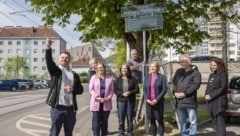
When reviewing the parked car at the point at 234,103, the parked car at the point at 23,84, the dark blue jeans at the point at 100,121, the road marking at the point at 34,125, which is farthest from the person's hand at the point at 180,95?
the parked car at the point at 23,84

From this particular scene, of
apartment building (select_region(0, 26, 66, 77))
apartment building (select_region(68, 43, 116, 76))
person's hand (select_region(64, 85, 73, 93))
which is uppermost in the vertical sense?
apartment building (select_region(0, 26, 66, 77))

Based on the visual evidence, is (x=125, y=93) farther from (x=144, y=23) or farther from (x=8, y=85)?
(x=8, y=85)

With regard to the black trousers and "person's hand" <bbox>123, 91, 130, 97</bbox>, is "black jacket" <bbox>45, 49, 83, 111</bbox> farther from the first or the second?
the black trousers

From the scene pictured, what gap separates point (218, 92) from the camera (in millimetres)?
10820

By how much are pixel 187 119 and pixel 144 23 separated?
8.35 ft

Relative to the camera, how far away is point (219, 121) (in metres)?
11.0

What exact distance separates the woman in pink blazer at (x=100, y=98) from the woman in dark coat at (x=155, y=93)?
978 millimetres

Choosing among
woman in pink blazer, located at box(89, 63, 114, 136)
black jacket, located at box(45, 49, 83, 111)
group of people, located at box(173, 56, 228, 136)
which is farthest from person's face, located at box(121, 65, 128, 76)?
black jacket, located at box(45, 49, 83, 111)

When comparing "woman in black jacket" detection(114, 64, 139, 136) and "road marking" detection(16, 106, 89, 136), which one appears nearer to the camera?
"woman in black jacket" detection(114, 64, 139, 136)

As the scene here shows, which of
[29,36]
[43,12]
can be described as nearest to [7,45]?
[29,36]

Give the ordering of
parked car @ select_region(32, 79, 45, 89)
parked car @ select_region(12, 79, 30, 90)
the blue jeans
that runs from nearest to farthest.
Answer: the blue jeans < parked car @ select_region(12, 79, 30, 90) < parked car @ select_region(32, 79, 45, 89)

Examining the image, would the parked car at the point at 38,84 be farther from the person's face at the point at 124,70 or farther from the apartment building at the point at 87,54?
the person's face at the point at 124,70

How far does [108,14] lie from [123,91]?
7.31ft

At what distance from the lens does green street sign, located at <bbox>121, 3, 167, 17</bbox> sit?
40.5 feet
